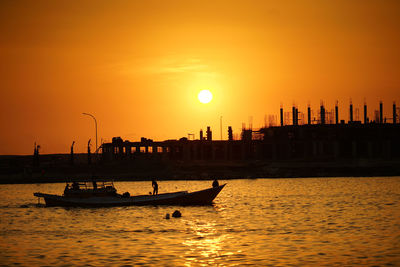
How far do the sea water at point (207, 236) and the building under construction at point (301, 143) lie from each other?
93432mm

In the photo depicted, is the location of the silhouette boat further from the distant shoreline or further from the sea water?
the distant shoreline

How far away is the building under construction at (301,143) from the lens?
6137 inches

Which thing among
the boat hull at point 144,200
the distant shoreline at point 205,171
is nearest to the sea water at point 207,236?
the boat hull at point 144,200

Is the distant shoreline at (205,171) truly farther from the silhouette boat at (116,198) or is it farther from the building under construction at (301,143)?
the silhouette boat at (116,198)

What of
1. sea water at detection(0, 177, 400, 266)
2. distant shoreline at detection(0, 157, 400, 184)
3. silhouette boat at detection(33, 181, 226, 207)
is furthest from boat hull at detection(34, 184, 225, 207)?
distant shoreline at detection(0, 157, 400, 184)

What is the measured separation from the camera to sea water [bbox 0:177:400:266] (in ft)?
104

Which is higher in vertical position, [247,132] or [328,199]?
[247,132]

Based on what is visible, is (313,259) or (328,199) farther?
(328,199)

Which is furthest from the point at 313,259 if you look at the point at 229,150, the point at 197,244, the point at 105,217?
the point at 229,150

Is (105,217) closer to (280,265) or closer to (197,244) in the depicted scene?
(197,244)

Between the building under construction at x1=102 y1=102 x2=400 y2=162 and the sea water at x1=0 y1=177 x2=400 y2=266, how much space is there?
93.4 meters

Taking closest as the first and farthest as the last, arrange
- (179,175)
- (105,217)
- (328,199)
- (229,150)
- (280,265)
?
(280,265) < (105,217) < (328,199) < (179,175) < (229,150)

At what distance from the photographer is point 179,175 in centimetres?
14712

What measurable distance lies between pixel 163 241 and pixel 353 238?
38.6ft
